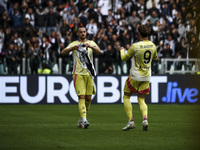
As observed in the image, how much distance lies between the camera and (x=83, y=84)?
435 inches

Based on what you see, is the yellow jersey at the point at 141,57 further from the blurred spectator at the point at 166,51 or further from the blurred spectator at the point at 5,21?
the blurred spectator at the point at 5,21

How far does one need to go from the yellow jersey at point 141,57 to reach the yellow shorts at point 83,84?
1.26 m

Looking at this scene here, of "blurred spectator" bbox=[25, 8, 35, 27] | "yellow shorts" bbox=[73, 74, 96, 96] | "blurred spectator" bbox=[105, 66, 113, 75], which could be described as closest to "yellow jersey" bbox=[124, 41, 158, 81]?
"yellow shorts" bbox=[73, 74, 96, 96]

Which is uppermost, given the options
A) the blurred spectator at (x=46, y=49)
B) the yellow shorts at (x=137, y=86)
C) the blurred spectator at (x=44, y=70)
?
the blurred spectator at (x=46, y=49)

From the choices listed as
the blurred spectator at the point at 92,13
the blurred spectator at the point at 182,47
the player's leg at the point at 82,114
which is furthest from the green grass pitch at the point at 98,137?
the blurred spectator at the point at 92,13

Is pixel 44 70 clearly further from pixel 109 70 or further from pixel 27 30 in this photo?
pixel 27 30

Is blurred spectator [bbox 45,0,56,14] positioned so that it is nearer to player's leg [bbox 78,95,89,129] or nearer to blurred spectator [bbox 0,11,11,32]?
blurred spectator [bbox 0,11,11,32]

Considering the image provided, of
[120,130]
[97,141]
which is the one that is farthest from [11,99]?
[97,141]

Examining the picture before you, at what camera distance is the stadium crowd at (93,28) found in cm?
2064

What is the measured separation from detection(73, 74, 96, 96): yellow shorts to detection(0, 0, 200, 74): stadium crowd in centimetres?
882

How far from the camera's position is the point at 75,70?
1110 centimetres

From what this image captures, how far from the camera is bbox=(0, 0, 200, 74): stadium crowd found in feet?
67.7

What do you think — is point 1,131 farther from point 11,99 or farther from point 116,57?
point 116,57

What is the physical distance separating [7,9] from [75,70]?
1502cm
